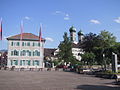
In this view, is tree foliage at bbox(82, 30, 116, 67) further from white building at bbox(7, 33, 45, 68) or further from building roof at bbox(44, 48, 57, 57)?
building roof at bbox(44, 48, 57, 57)

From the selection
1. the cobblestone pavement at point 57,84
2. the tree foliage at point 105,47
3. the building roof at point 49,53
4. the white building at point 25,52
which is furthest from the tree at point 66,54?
the cobblestone pavement at point 57,84

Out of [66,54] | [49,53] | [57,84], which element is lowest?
[57,84]

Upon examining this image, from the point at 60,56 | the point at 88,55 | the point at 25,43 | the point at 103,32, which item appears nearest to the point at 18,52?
the point at 25,43

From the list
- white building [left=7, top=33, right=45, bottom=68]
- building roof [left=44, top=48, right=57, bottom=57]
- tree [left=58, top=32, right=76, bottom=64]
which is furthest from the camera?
building roof [left=44, top=48, right=57, bottom=57]

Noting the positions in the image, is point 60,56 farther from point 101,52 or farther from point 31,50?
point 101,52

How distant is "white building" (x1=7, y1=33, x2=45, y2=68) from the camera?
53.2 m

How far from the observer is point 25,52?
53969 mm

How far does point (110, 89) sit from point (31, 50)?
4396 cm

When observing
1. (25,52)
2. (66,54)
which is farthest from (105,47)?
(25,52)

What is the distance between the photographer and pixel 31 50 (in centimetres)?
5434

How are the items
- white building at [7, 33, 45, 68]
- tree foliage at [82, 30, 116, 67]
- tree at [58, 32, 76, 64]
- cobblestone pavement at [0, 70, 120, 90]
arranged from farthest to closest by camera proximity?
tree at [58, 32, 76, 64]
white building at [7, 33, 45, 68]
tree foliage at [82, 30, 116, 67]
cobblestone pavement at [0, 70, 120, 90]

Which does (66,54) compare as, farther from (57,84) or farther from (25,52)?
(57,84)

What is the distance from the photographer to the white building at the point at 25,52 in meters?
53.2

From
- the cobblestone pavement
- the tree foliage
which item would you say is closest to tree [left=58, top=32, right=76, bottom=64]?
the tree foliage
